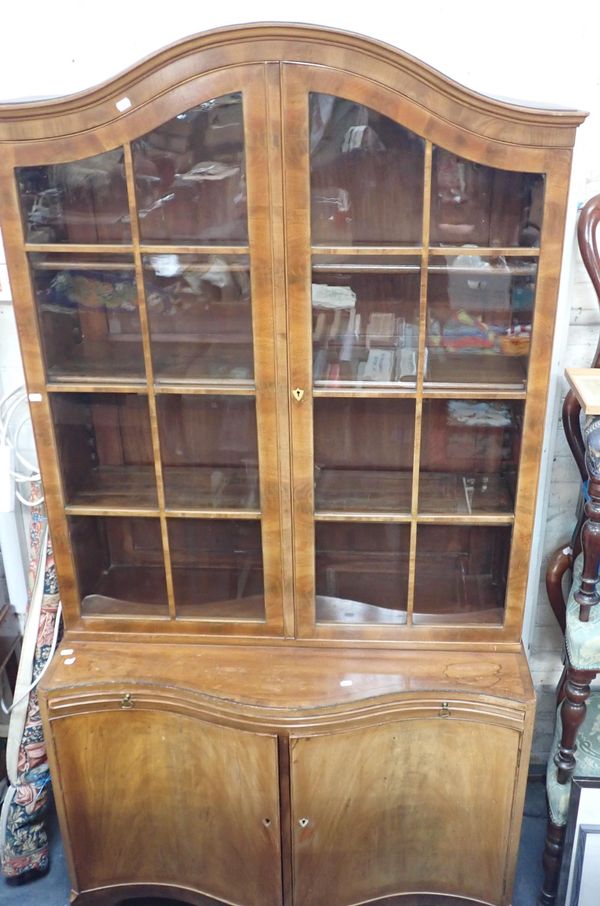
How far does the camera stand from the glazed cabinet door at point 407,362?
4.05 ft

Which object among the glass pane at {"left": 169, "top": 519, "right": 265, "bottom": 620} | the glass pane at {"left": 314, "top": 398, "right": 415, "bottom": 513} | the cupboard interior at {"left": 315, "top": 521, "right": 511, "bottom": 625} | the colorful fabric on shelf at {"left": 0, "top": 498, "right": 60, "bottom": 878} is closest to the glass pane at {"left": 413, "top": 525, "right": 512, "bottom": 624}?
the cupboard interior at {"left": 315, "top": 521, "right": 511, "bottom": 625}

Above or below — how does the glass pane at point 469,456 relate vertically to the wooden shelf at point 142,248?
below

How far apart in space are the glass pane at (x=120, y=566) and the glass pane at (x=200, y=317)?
34 centimetres

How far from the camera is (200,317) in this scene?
139 cm

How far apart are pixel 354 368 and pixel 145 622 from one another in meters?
0.67

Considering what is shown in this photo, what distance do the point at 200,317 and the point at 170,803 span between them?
37.7 inches

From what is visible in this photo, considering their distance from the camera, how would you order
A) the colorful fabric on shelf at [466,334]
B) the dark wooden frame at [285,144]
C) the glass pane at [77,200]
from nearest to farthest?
the dark wooden frame at [285,144] → the glass pane at [77,200] → the colorful fabric on shelf at [466,334]

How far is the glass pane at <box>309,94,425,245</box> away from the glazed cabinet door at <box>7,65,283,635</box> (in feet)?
0.31

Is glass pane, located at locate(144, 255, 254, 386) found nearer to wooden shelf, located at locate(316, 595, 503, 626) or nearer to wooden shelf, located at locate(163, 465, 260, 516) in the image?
wooden shelf, located at locate(163, 465, 260, 516)

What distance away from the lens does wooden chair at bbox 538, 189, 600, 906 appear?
135 cm

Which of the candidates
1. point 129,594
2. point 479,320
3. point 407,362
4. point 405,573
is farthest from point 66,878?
point 479,320

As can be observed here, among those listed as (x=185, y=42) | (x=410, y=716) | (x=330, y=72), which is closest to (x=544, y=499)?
(x=410, y=716)

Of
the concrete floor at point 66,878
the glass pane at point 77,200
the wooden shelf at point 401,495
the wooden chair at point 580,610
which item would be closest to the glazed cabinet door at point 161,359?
the glass pane at point 77,200

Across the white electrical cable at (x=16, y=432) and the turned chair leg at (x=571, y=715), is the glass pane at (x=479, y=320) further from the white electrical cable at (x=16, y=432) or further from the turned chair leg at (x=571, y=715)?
the white electrical cable at (x=16, y=432)
